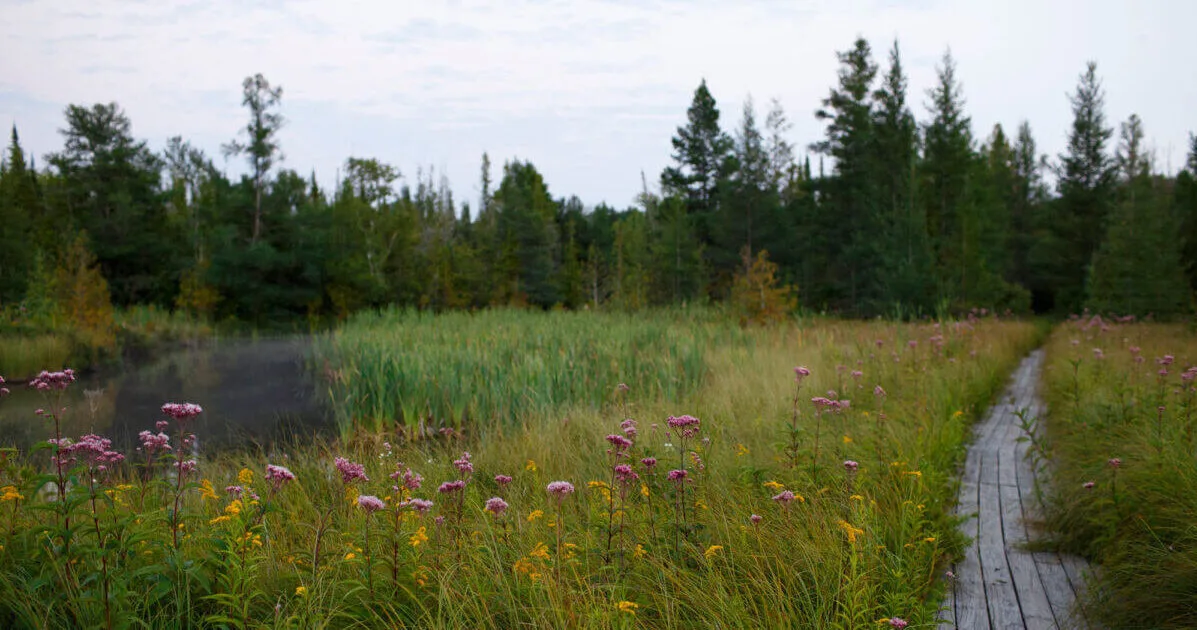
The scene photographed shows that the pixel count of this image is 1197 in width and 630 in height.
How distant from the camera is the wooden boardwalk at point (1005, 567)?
9.73ft

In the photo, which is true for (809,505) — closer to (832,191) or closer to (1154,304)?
(1154,304)

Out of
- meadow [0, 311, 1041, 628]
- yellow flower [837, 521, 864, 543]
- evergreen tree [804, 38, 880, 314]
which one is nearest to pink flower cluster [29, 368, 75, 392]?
meadow [0, 311, 1041, 628]

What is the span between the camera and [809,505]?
3383 millimetres

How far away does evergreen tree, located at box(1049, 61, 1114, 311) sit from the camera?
25.6 m

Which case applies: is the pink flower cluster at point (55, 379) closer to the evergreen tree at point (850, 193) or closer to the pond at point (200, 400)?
the pond at point (200, 400)

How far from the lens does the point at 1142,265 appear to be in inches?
674

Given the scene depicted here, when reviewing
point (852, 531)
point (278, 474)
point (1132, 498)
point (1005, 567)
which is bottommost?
point (1005, 567)

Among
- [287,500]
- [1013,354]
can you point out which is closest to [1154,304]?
[1013,354]

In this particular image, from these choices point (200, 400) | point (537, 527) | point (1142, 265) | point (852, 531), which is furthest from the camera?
point (1142, 265)

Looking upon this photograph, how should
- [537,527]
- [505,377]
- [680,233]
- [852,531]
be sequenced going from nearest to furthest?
[852,531], [537,527], [505,377], [680,233]

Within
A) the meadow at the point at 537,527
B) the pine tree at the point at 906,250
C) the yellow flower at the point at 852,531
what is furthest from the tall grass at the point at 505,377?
the pine tree at the point at 906,250

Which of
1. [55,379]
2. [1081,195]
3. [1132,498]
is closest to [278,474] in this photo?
[55,379]

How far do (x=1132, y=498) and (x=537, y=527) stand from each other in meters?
3.03

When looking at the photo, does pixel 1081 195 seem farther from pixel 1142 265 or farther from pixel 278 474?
pixel 278 474
